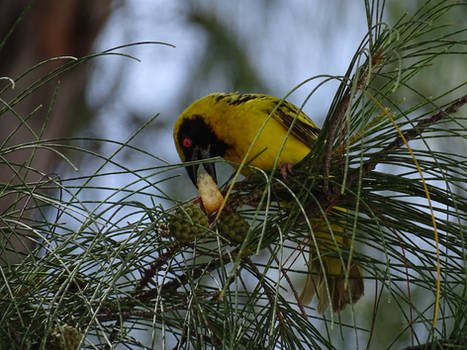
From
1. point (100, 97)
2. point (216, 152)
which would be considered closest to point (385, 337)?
point (216, 152)

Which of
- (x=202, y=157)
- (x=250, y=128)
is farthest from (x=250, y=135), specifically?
(x=202, y=157)

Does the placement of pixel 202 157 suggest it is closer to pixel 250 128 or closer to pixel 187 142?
pixel 187 142

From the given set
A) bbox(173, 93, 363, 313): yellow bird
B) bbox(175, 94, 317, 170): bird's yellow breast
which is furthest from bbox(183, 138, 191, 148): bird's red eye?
bbox(175, 94, 317, 170): bird's yellow breast

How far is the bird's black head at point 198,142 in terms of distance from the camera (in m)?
2.81

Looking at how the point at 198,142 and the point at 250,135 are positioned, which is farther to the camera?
the point at 198,142

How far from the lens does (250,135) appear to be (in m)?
2.62

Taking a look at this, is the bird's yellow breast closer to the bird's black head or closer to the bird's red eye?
the bird's black head

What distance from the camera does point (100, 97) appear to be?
532cm

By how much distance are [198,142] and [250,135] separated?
36cm

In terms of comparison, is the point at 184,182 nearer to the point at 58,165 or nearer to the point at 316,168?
the point at 58,165

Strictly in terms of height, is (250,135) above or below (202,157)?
above

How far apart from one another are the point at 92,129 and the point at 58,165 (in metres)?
0.58

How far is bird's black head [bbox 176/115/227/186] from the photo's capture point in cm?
281

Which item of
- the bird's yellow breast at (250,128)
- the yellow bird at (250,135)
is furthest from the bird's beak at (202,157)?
the bird's yellow breast at (250,128)
